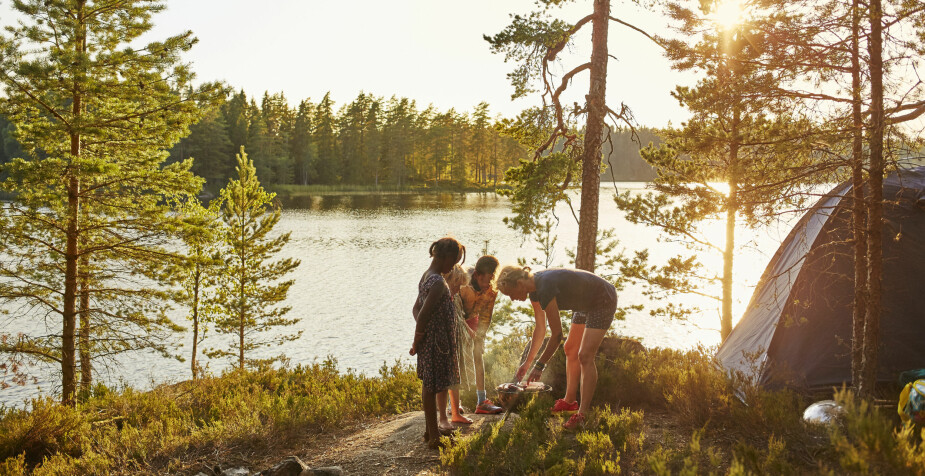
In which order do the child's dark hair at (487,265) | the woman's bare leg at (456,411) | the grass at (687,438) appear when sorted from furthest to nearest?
the woman's bare leg at (456,411) < the child's dark hair at (487,265) < the grass at (687,438)

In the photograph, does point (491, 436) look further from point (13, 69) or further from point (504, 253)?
point (504, 253)

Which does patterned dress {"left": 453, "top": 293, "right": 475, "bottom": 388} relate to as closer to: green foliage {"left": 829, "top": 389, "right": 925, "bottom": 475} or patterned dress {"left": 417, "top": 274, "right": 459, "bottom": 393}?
patterned dress {"left": 417, "top": 274, "right": 459, "bottom": 393}

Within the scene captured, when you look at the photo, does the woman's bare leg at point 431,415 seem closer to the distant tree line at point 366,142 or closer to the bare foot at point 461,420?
the bare foot at point 461,420

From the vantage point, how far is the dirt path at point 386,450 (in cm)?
490

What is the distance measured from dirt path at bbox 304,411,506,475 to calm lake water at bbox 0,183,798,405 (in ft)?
12.4

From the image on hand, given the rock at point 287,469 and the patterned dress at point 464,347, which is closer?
the rock at point 287,469

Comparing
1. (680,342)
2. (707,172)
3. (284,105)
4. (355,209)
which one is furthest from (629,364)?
(284,105)

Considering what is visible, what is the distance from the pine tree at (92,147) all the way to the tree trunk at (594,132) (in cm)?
627

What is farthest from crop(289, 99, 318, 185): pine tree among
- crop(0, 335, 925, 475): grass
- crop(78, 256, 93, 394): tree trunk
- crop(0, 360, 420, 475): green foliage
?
crop(0, 335, 925, 475): grass

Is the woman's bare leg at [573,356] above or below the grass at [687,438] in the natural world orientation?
above

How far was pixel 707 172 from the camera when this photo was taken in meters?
9.16

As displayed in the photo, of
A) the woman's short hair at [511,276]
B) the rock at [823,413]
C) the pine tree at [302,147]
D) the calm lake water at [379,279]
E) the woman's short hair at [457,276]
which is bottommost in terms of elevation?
the calm lake water at [379,279]

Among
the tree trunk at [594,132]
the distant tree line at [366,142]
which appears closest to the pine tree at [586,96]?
the tree trunk at [594,132]

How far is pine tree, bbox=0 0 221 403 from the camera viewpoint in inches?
354
